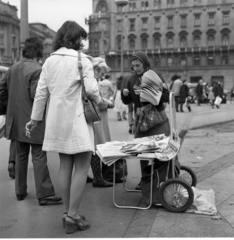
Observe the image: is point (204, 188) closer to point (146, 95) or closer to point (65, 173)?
point (146, 95)

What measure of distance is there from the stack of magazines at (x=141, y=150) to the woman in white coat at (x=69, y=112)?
0.51m

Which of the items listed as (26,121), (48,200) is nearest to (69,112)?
(26,121)

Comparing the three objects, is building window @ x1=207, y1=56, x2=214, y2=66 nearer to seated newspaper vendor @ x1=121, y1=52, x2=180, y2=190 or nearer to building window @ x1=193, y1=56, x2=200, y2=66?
building window @ x1=193, y1=56, x2=200, y2=66

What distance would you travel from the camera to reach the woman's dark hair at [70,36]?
11.8ft

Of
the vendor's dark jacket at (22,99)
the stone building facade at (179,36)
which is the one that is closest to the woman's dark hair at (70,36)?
the vendor's dark jacket at (22,99)

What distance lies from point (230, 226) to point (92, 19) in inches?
3062

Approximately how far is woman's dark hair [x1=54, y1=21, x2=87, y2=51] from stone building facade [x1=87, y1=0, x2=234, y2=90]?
222ft

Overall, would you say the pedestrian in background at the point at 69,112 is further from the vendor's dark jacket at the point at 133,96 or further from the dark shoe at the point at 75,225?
the vendor's dark jacket at the point at 133,96

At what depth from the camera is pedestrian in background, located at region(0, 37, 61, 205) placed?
4.43m

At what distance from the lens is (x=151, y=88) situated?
14.6ft

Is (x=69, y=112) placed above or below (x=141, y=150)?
above

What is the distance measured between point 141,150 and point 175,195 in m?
0.55

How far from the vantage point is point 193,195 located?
13.1 ft

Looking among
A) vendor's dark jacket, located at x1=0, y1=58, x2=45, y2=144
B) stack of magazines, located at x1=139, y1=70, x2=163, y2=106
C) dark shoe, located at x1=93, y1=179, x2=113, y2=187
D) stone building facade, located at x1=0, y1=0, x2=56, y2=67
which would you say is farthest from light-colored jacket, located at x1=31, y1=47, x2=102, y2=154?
stone building facade, located at x1=0, y1=0, x2=56, y2=67
